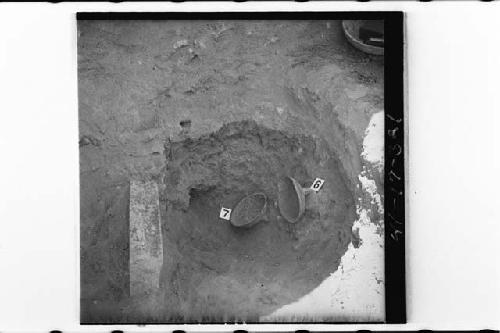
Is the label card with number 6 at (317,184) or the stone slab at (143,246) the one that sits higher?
the label card with number 6 at (317,184)

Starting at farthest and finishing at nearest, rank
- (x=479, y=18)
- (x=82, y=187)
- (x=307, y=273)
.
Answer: (x=307, y=273), (x=82, y=187), (x=479, y=18)

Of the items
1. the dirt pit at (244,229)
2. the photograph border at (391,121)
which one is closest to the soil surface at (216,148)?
the dirt pit at (244,229)

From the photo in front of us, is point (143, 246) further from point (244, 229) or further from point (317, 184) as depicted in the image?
point (317, 184)

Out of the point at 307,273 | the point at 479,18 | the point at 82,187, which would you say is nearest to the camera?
the point at 479,18

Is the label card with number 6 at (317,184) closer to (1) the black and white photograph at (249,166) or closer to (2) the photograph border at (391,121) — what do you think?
(1) the black and white photograph at (249,166)

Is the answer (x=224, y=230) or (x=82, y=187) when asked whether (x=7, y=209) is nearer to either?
(x=82, y=187)

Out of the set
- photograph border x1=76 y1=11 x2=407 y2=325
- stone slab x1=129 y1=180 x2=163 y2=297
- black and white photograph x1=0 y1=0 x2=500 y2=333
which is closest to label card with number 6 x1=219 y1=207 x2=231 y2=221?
black and white photograph x1=0 y1=0 x2=500 y2=333

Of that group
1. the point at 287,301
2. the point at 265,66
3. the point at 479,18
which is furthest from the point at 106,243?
the point at 479,18

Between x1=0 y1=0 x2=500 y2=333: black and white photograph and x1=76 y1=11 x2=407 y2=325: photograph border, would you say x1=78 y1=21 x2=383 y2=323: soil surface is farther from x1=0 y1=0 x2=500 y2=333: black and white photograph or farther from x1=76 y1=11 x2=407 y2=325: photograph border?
x1=76 y1=11 x2=407 y2=325: photograph border
